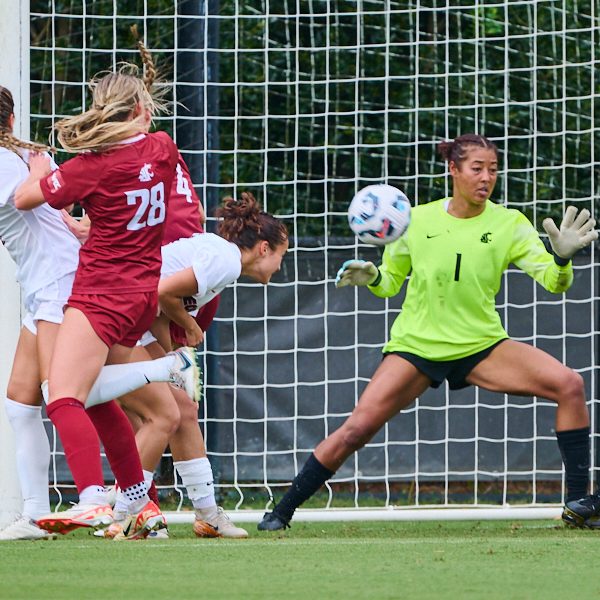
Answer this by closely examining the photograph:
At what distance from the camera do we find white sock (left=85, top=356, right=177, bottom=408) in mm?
5797

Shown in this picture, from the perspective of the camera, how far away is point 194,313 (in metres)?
6.49

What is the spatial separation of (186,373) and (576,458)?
5.76 feet

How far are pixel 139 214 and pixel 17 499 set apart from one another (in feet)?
5.78

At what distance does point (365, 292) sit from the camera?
9180 millimetres

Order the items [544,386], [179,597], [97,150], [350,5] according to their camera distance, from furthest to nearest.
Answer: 1. [350,5]
2. [544,386]
3. [97,150]
4. [179,597]

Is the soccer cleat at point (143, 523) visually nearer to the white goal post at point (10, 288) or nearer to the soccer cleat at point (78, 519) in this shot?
the soccer cleat at point (78, 519)

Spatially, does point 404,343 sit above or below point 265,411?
above

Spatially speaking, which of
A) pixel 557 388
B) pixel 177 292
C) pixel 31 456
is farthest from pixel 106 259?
pixel 557 388

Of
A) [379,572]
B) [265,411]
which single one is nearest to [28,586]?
[379,572]

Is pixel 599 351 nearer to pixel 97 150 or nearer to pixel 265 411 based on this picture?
pixel 265 411

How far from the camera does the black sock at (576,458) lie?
661 centimetres

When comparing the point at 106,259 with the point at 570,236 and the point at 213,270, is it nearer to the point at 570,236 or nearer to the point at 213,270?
the point at 213,270

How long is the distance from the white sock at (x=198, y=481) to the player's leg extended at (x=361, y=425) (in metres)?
0.39

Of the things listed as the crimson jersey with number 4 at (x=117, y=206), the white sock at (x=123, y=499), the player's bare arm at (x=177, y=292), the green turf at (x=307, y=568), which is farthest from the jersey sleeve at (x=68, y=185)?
the green turf at (x=307, y=568)
